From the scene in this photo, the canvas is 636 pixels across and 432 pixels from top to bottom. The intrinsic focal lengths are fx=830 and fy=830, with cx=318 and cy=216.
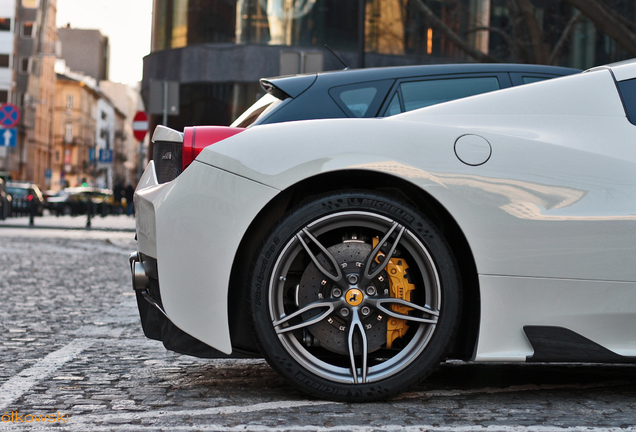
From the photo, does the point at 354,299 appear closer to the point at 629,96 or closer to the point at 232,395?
the point at 232,395

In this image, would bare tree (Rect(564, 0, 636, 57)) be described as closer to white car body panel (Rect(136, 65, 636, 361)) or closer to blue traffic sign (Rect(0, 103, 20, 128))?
white car body panel (Rect(136, 65, 636, 361))

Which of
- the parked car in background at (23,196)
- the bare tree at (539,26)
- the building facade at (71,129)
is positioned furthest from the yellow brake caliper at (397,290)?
the building facade at (71,129)

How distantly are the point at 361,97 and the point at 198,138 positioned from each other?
1095 millimetres

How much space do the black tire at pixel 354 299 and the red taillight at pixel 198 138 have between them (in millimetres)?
429

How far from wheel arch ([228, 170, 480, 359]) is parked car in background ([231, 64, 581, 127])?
0.81 m

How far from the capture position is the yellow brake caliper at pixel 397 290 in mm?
3164

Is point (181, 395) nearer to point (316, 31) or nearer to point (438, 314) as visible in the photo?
point (438, 314)

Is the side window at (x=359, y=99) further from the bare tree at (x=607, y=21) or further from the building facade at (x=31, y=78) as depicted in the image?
the building facade at (x=31, y=78)

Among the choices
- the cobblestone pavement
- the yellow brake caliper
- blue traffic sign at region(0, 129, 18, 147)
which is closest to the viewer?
the cobblestone pavement

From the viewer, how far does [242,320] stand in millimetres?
3195

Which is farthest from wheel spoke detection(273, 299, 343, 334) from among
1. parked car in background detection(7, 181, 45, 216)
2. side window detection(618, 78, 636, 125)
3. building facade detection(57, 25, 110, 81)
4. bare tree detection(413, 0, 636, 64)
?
building facade detection(57, 25, 110, 81)

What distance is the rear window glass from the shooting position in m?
4.04

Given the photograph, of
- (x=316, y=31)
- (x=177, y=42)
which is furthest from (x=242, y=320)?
(x=177, y=42)

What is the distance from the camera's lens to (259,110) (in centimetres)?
415
